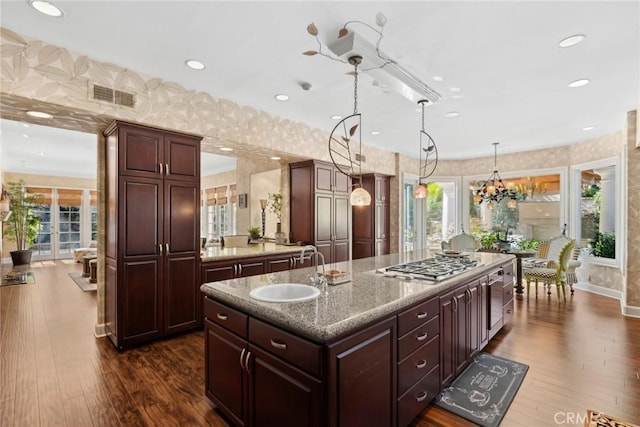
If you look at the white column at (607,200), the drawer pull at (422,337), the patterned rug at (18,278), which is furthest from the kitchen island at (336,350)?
the patterned rug at (18,278)

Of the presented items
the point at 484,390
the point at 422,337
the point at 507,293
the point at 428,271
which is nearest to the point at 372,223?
the point at 507,293

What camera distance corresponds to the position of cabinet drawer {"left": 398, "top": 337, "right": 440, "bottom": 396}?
1.81m

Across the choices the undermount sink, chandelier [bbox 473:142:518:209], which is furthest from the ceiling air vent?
chandelier [bbox 473:142:518:209]

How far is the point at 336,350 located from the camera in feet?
4.53

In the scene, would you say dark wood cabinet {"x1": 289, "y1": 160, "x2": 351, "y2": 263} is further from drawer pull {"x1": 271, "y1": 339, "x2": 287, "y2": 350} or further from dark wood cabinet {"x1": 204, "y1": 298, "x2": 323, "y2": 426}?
drawer pull {"x1": 271, "y1": 339, "x2": 287, "y2": 350}

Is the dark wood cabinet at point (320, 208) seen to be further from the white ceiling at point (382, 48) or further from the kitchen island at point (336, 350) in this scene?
the kitchen island at point (336, 350)

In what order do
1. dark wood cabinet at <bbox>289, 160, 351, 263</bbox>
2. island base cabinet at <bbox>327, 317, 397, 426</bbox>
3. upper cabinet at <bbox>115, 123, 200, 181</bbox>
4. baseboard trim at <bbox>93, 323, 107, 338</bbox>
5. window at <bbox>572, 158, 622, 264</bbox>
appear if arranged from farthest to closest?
window at <bbox>572, 158, 622, 264</bbox> → dark wood cabinet at <bbox>289, 160, 351, 263</bbox> → baseboard trim at <bbox>93, 323, 107, 338</bbox> → upper cabinet at <bbox>115, 123, 200, 181</bbox> → island base cabinet at <bbox>327, 317, 397, 426</bbox>

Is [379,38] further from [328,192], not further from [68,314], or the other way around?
[68,314]

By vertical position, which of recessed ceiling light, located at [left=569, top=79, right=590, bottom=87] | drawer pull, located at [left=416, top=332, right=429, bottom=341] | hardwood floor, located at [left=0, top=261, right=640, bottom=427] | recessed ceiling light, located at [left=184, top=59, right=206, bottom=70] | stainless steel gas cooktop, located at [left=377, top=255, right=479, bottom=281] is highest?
recessed ceiling light, located at [left=184, top=59, right=206, bottom=70]

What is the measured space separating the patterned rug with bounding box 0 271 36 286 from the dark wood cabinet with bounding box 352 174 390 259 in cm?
674

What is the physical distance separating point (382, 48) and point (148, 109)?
240 centimetres

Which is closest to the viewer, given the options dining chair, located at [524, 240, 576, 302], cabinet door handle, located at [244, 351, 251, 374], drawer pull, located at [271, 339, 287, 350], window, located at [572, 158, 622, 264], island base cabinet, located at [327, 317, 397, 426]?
island base cabinet, located at [327, 317, 397, 426]

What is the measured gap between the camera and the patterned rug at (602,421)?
2.01 meters

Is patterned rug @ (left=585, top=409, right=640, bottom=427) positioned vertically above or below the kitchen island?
below
